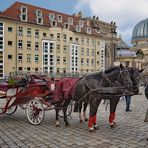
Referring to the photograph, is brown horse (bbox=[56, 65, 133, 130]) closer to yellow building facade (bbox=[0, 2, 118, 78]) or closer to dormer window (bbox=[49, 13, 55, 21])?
yellow building facade (bbox=[0, 2, 118, 78])

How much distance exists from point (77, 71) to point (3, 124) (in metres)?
61.6

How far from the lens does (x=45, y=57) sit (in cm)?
6556

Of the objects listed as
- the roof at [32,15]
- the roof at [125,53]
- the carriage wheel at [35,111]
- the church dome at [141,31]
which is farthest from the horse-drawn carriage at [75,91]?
the church dome at [141,31]

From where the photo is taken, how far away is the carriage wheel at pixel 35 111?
11.3 meters

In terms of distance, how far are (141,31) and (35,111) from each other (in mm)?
125166

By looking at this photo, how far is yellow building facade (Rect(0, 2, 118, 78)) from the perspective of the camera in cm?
5912

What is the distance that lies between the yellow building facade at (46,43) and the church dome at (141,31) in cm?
4972

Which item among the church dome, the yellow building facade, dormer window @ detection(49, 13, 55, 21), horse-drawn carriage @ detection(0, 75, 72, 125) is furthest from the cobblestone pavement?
the church dome

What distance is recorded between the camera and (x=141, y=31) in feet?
430

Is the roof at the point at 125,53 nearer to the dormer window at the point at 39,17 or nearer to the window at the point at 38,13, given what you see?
the window at the point at 38,13

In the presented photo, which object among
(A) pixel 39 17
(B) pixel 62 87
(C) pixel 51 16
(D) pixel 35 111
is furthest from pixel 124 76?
(C) pixel 51 16

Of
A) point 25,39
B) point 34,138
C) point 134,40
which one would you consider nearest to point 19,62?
point 25,39

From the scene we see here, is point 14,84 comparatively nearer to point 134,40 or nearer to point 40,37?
point 40,37

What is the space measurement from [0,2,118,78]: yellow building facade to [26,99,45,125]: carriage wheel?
156 feet
